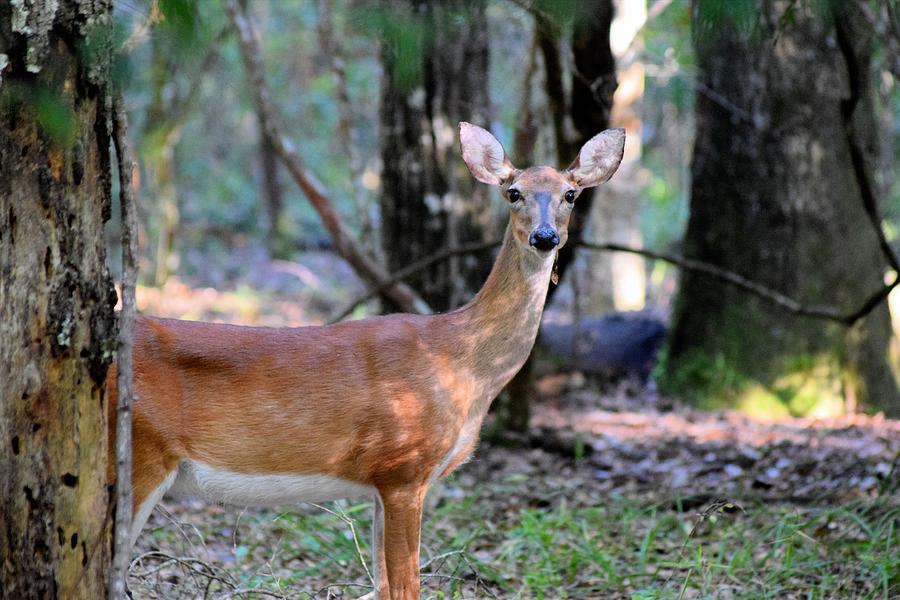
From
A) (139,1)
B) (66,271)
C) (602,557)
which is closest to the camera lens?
(66,271)

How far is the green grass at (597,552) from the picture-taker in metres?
4.53

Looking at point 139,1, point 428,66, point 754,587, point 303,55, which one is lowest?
point 754,587

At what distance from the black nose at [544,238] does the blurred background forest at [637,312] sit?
0.69 m

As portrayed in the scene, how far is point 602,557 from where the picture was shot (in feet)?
16.3

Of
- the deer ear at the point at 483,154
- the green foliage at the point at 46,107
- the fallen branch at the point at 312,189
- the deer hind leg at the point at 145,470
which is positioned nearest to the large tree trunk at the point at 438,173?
the fallen branch at the point at 312,189

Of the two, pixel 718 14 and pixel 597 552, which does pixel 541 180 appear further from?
pixel 597 552

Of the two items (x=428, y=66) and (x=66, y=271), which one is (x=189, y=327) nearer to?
(x=66, y=271)

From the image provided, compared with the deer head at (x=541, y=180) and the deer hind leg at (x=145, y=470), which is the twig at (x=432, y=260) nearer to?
the deer head at (x=541, y=180)

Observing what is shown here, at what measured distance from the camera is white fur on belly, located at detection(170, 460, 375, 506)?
3686mm

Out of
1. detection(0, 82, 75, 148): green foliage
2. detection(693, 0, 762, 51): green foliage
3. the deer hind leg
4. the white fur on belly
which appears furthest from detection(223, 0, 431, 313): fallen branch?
detection(0, 82, 75, 148): green foliage

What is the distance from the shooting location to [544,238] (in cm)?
379

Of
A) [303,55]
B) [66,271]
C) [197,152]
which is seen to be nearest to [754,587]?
[66,271]

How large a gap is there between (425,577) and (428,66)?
4.03m

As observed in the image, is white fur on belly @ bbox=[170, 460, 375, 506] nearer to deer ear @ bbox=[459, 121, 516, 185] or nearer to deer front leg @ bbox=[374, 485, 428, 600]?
deer front leg @ bbox=[374, 485, 428, 600]
